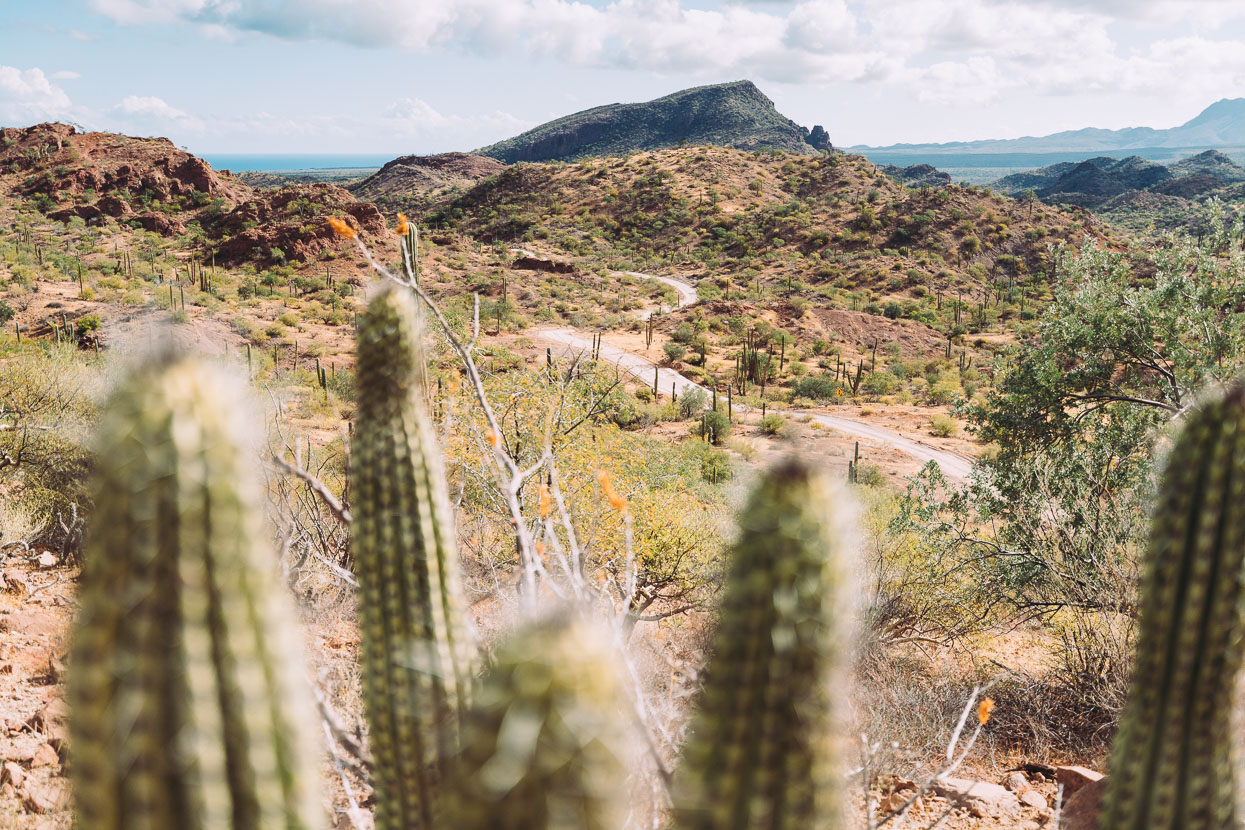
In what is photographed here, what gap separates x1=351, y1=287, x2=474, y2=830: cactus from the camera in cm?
181

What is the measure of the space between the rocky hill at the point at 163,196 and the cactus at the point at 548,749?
45695mm

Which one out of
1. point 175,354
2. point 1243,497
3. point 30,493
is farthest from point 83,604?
point 30,493

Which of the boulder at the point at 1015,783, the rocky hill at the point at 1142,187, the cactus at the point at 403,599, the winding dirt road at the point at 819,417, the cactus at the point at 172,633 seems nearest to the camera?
the cactus at the point at 172,633

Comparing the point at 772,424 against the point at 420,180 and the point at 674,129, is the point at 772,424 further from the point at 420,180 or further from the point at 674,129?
the point at 674,129

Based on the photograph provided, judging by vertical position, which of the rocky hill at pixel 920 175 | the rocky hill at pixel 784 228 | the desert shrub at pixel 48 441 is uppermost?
the rocky hill at pixel 920 175

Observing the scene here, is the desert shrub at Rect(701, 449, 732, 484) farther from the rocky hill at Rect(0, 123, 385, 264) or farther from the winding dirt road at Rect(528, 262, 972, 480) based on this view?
the rocky hill at Rect(0, 123, 385, 264)

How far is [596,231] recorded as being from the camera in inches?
2606

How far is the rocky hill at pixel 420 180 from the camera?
8494 cm

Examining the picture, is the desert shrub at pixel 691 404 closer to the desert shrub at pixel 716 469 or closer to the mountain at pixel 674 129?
the desert shrub at pixel 716 469

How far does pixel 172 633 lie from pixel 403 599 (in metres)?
0.82

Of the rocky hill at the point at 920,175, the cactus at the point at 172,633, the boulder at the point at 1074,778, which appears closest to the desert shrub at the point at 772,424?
the boulder at the point at 1074,778

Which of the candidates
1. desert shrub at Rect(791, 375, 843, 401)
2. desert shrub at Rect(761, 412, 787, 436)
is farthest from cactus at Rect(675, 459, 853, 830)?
desert shrub at Rect(791, 375, 843, 401)

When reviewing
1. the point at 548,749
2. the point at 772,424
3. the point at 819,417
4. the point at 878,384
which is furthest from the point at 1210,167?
the point at 548,749

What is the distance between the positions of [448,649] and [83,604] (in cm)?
91
